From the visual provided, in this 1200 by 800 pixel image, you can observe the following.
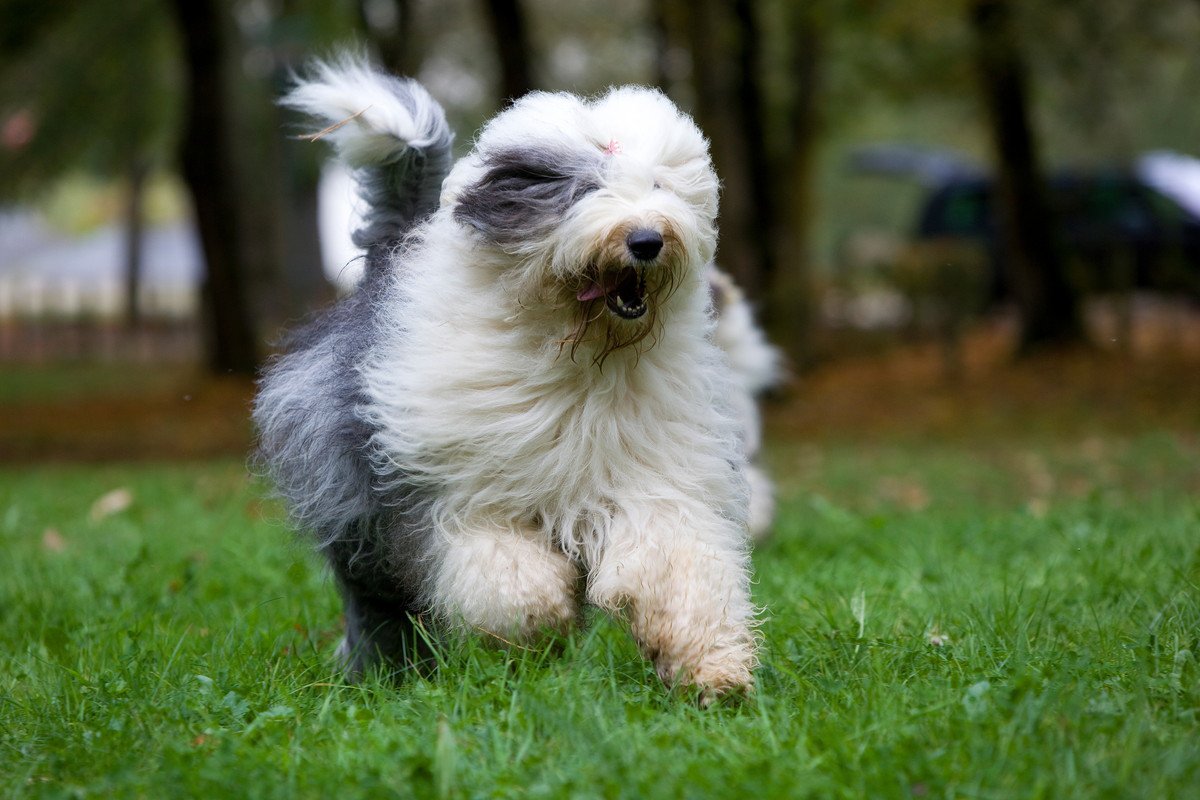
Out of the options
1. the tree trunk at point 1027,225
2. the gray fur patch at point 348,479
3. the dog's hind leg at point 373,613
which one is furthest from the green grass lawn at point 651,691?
the tree trunk at point 1027,225

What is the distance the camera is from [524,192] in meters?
3.50

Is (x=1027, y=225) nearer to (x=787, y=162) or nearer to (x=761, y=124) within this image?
(x=761, y=124)

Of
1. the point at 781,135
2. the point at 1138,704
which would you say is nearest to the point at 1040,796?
the point at 1138,704

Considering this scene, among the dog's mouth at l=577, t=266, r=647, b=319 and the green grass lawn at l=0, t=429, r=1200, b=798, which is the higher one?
the dog's mouth at l=577, t=266, r=647, b=319

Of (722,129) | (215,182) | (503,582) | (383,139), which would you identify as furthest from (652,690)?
(215,182)

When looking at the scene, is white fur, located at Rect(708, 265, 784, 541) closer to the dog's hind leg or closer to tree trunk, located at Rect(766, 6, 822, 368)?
the dog's hind leg

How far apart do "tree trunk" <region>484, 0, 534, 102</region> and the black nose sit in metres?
11.4

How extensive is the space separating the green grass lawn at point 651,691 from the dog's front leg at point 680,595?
0.32ft

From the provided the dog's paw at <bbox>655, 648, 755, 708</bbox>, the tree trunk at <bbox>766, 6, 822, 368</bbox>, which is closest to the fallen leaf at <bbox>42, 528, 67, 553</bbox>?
the dog's paw at <bbox>655, 648, 755, 708</bbox>

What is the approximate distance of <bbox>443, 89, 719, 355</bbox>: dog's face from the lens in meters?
3.38

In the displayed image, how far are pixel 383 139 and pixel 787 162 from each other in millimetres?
16626

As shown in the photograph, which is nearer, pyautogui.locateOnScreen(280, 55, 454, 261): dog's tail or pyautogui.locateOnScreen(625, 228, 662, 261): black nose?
pyautogui.locateOnScreen(625, 228, 662, 261): black nose

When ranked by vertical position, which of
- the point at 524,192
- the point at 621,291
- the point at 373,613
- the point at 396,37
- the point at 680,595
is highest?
the point at 396,37

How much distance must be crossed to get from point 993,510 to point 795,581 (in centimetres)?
312
